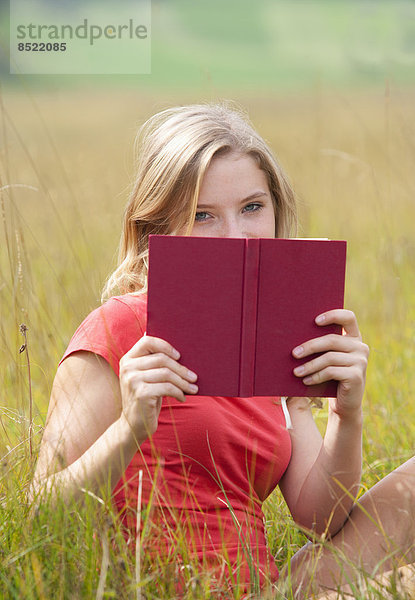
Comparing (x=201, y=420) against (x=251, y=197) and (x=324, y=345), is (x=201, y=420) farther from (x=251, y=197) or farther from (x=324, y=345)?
(x=251, y=197)

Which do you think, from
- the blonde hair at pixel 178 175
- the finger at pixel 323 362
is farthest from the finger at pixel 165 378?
the blonde hair at pixel 178 175

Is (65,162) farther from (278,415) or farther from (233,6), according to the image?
(233,6)

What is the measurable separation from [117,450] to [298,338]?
1.54 ft

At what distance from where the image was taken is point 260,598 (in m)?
1.74

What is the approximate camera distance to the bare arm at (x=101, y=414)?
64.8 inches

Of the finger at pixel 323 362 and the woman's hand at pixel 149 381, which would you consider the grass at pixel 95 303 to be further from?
the finger at pixel 323 362

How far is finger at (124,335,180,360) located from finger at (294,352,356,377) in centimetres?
30

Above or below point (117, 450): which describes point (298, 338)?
above

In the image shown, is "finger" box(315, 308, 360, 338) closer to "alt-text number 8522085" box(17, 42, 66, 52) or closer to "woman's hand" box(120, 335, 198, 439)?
"woman's hand" box(120, 335, 198, 439)

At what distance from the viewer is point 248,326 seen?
5.64ft

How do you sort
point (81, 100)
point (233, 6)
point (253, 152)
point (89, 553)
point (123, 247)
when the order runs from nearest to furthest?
point (89, 553) → point (253, 152) → point (123, 247) → point (81, 100) → point (233, 6)

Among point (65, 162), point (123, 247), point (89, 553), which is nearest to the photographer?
point (89, 553)

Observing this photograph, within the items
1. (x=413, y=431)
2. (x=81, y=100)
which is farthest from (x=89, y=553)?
(x=81, y=100)

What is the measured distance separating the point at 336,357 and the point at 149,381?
1.41 feet
